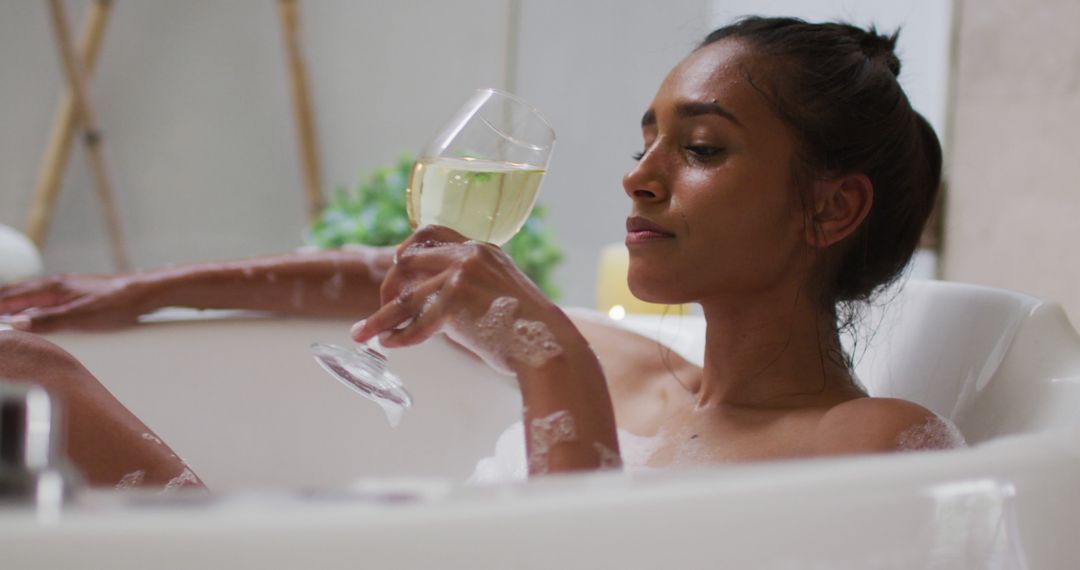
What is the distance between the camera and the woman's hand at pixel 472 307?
32.7 inches

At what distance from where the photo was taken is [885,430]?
2.73 ft

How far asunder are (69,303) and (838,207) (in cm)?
97

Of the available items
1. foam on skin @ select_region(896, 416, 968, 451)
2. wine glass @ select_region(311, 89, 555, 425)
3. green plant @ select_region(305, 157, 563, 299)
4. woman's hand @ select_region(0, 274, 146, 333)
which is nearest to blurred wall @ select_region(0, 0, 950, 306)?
green plant @ select_region(305, 157, 563, 299)

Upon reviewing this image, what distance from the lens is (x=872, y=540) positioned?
1.68ft

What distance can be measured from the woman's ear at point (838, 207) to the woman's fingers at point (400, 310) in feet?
1.31

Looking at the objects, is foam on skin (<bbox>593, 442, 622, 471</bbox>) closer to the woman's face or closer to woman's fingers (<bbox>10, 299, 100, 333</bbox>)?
the woman's face

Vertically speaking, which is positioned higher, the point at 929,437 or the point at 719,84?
the point at 719,84

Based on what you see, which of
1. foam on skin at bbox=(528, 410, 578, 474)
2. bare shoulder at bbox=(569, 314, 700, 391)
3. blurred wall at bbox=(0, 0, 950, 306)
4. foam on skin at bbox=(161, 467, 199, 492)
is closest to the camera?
foam on skin at bbox=(528, 410, 578, 474)

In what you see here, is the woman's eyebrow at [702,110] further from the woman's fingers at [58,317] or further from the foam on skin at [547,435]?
the woman's fingers at [58,317]

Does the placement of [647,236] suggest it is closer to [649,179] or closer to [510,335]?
[649,179]

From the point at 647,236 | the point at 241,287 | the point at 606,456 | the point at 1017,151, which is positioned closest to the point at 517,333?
the point at 606,456

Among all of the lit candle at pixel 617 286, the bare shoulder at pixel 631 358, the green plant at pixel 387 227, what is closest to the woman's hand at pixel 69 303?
the bare shoulder at pixel 631 358

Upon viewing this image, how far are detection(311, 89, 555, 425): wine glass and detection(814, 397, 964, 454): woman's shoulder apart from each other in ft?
1.11

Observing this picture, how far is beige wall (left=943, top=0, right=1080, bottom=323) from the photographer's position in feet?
5.85
